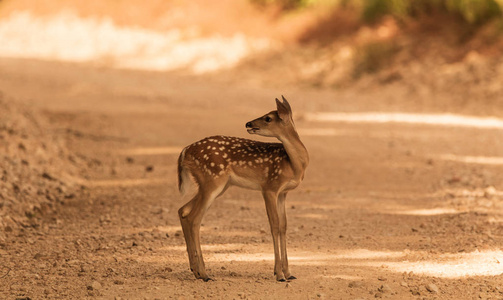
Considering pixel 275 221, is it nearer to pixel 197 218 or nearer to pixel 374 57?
pixel 197 218

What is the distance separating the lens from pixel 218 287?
579cm

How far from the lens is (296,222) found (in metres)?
8.16

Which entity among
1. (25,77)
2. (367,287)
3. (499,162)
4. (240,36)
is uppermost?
(240,36)

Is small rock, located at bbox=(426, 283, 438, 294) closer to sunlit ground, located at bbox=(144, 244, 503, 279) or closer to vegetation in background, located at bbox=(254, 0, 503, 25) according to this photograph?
sunlit ground, located at bbox=(144, 244, 503, 279)

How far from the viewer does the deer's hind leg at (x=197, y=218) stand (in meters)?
5.80

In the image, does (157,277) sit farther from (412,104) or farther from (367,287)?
(412,104)

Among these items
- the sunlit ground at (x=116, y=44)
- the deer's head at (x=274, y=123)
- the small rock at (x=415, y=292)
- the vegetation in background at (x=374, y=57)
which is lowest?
the small rock at (x=415, y=292)

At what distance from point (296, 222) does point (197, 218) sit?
250cm

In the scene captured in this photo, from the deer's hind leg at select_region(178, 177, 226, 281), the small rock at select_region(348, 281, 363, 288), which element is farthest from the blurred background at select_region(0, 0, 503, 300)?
the deer's hind leg at select_region(178, 177, 226, 281)

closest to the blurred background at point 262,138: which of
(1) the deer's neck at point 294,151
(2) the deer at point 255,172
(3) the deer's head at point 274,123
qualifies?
(2) the deer at point 255,172

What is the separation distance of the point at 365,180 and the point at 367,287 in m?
4.61

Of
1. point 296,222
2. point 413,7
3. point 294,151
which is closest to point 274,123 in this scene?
point 294,151

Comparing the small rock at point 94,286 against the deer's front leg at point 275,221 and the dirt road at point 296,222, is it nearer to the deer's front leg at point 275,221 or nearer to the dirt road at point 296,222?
the dirt road at point 296,222

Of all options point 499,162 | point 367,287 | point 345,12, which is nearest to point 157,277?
point 367,287
